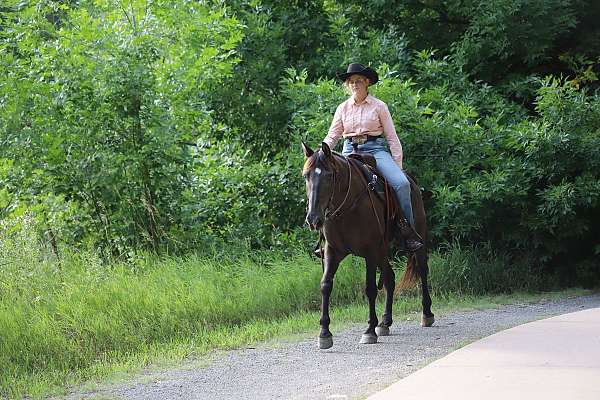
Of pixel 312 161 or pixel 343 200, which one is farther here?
pixel 343 200

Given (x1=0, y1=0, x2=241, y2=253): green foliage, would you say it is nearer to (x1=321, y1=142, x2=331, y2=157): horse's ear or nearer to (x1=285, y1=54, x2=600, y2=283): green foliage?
(x1=285, y1=54, x2=600, y2=283): green foliage

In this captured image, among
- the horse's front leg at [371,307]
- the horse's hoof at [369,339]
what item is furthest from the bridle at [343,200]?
the horse's hoof at [369,339]

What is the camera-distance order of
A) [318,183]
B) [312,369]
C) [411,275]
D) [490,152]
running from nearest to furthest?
[312,369]
[318,183]
[411,275]
[490,152]

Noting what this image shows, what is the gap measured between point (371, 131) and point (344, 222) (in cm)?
122

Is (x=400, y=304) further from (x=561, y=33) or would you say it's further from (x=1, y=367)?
(x=561, y=33)

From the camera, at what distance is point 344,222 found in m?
9.96

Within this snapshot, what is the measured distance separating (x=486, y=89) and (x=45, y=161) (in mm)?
7284

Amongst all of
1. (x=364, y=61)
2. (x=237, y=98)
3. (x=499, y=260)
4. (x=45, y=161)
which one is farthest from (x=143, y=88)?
(x=499, y=260)

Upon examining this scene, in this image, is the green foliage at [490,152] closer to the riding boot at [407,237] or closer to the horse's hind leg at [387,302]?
the riding boot at [407,237]

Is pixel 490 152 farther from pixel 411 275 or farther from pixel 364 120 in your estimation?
pixel 364 120

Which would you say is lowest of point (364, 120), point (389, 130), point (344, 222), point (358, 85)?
point (344, 222)

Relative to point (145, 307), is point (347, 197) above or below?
above

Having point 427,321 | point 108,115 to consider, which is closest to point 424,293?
point 427,321

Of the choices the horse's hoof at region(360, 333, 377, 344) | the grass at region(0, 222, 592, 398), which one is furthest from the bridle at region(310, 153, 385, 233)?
the grass at region(0, 222, 592, 398)
